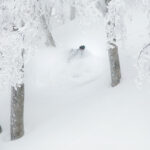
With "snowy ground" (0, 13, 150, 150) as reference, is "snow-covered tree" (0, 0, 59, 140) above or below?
above

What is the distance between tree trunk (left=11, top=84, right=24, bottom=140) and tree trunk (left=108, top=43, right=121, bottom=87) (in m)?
3.58

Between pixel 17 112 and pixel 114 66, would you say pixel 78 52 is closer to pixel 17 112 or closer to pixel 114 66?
pixel 114 66

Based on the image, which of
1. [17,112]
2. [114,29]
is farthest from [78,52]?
[17,112]

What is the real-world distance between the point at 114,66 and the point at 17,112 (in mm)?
4082

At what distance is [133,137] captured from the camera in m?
11.1

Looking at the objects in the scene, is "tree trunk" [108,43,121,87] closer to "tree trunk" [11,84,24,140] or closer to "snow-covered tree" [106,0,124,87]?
"snow-covered tree" [106,0,124,87]

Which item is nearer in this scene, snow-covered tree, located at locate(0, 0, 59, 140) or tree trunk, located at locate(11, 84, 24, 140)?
snow-covered tree, located at locate(0, 0, 59, 140)

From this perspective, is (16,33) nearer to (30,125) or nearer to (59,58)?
(30,125)

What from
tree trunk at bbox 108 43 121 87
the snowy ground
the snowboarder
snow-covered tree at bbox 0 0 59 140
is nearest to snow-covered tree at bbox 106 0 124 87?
tree trunk at bbox 108 43 121 87

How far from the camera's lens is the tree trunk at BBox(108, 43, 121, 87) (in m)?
13.5

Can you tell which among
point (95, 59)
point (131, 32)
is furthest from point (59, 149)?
point (131, 32)

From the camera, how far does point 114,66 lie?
538 inches

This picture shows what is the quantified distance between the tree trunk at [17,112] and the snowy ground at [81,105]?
0.31 meters

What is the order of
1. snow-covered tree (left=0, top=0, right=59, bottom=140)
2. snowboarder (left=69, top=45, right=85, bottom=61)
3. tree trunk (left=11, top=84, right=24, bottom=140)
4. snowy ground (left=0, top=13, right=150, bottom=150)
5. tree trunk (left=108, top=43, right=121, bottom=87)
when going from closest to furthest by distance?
snow-covered tree (left=0, top=0, right=59, bottom=140) → snowy ground (left=0, top=13, right=150, bottom=150) → tree trunk (left=11, top=84, right=24, bottom=140) → tree trunk (left=108, top=43, right=121, bottom=87) → snowboarder (left=69, top=45, right=85, bottom=61)
